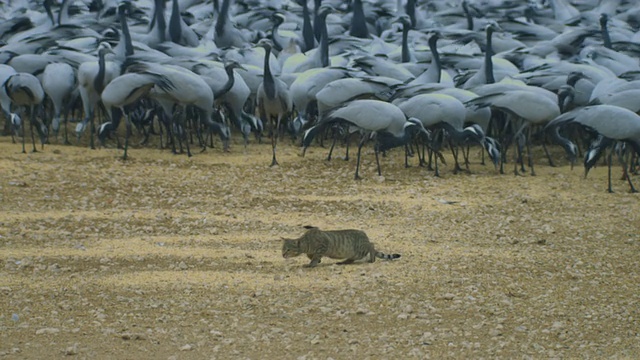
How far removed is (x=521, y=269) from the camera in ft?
27.9

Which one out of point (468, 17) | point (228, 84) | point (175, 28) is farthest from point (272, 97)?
point (468, 17)

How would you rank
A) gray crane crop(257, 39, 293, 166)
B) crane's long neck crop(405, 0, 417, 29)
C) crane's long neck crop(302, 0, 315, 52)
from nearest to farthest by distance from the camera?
gray crane crop(257, 39, 293, 166) < crane's long neck crop(302, 0, 315, 52) < crane's long neck crop(405, 0, 417, 29)

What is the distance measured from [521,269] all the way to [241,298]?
2.23 meters

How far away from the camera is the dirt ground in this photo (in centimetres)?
680

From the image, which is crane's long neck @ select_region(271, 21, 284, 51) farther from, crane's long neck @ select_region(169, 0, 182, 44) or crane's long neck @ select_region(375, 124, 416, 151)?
crane's long neck @ select_region(375, 124, 416, 151)

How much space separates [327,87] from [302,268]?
668 cm

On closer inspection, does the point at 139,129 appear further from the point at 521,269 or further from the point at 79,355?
the point at 79,355

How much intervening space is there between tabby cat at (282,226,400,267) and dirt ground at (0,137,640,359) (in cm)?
14

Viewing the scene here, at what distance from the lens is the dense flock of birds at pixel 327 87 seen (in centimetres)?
1375

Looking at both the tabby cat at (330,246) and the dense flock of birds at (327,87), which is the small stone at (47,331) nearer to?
the tabby cat at (330,246)

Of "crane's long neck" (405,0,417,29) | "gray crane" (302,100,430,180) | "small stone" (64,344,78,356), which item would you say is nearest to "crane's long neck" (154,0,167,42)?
"gray crane" (302,100,430,180)

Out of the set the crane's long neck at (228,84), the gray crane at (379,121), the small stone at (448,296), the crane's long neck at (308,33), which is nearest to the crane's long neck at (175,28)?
the crane's long neck at (308,33)

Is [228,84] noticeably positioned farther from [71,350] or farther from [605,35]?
[71,350]

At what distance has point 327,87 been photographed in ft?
48.8
